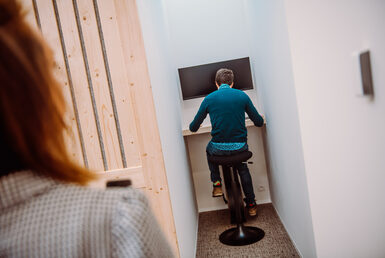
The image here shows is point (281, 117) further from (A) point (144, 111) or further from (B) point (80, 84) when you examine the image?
(B) point (80, 84)

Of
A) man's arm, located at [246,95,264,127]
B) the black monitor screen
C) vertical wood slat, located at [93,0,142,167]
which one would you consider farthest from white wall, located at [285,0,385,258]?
the black monitor screen

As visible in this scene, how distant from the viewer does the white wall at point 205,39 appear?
11.5 feet

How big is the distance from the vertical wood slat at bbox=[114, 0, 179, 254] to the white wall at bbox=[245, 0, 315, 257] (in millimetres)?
857

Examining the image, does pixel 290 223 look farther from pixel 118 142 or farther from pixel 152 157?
pixel 118 142

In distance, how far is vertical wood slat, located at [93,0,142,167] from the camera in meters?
1.80

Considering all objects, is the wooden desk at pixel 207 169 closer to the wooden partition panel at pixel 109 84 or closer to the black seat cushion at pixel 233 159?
the black seat cushion at pixel 233 159

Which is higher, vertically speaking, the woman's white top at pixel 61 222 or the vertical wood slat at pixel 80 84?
the vertical wood slat at pixel 80 84

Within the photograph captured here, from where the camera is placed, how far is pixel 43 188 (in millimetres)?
585

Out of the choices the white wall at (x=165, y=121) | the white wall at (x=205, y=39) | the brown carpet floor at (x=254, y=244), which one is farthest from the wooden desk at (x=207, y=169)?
the white wall at (x=165, y=121)

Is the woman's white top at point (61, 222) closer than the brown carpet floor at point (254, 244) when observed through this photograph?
Yes

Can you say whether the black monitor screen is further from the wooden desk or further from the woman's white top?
the woman's white top

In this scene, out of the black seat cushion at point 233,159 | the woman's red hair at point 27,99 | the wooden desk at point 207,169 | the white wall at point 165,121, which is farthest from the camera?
the wooden desk at point 207,169

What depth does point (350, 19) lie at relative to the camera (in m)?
1.79

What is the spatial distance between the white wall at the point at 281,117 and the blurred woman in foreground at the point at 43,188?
1.54m
